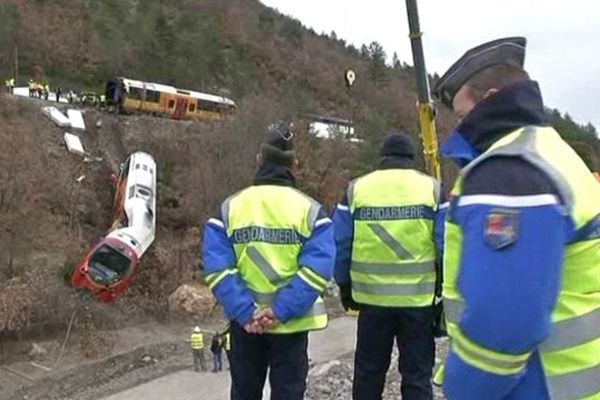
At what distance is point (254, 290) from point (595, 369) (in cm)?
248

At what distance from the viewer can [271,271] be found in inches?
184

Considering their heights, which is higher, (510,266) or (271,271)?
(510,266)

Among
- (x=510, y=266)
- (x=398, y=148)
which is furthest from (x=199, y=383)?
(x=510, y=266)

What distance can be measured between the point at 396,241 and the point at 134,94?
35.7 metres

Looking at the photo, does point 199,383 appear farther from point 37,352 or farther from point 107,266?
point 107,266

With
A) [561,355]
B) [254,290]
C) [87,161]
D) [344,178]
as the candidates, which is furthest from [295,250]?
[87,161]

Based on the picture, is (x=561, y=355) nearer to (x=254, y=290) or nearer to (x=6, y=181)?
(x=254, y=290)

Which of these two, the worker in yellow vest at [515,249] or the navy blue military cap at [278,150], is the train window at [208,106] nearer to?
the navy blue military cap at [278,150]

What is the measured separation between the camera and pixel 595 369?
97.3 inches

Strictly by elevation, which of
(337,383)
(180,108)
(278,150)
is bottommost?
(337,383)

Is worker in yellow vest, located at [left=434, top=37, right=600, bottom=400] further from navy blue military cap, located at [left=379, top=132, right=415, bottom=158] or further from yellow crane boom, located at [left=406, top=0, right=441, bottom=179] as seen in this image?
yellow crane boom, located at [left=406, top=0, right=441, bottom=179]

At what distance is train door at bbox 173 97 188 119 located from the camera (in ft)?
132

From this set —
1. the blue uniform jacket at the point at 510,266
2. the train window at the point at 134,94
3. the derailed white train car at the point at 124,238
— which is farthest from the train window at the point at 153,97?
the blue uniform jacket at the point at 510,266

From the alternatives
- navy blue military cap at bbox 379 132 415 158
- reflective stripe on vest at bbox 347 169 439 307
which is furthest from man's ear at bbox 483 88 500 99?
navy blue military cap at bbox 379 132 415 158
